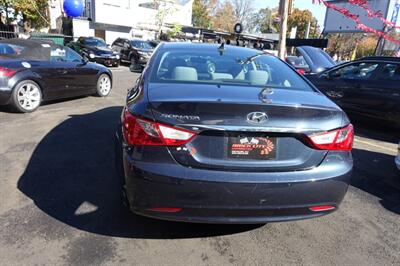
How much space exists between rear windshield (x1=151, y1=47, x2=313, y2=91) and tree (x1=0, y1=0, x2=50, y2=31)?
2086 cm

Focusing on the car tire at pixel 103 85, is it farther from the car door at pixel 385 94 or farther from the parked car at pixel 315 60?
the car door at pixel 385 94

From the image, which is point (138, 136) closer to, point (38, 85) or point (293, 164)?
point (293, 164)

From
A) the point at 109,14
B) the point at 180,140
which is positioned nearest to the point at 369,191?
the point at 180,140

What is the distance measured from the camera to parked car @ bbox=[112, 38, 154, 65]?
18516 mm

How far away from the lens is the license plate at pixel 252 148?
2.33 m

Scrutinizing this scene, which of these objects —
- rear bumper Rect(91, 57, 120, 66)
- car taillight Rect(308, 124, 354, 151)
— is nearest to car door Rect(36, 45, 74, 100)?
car taillight Rect(308, 124, 354, 151)

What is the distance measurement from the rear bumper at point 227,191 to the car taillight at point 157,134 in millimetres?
145

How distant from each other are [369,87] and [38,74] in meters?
6.64

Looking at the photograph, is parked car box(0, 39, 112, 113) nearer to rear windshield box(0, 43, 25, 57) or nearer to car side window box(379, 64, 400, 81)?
rear windshield box(0, 43, 25, 57)

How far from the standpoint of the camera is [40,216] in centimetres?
304

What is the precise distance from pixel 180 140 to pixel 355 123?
617cm

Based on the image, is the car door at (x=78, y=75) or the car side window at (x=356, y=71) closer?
the car side window at (x=356, y=71)

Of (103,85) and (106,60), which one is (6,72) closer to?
(103,85)

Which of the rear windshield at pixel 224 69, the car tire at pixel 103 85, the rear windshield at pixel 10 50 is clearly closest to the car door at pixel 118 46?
Answer: the car tire at pixel 103 85
